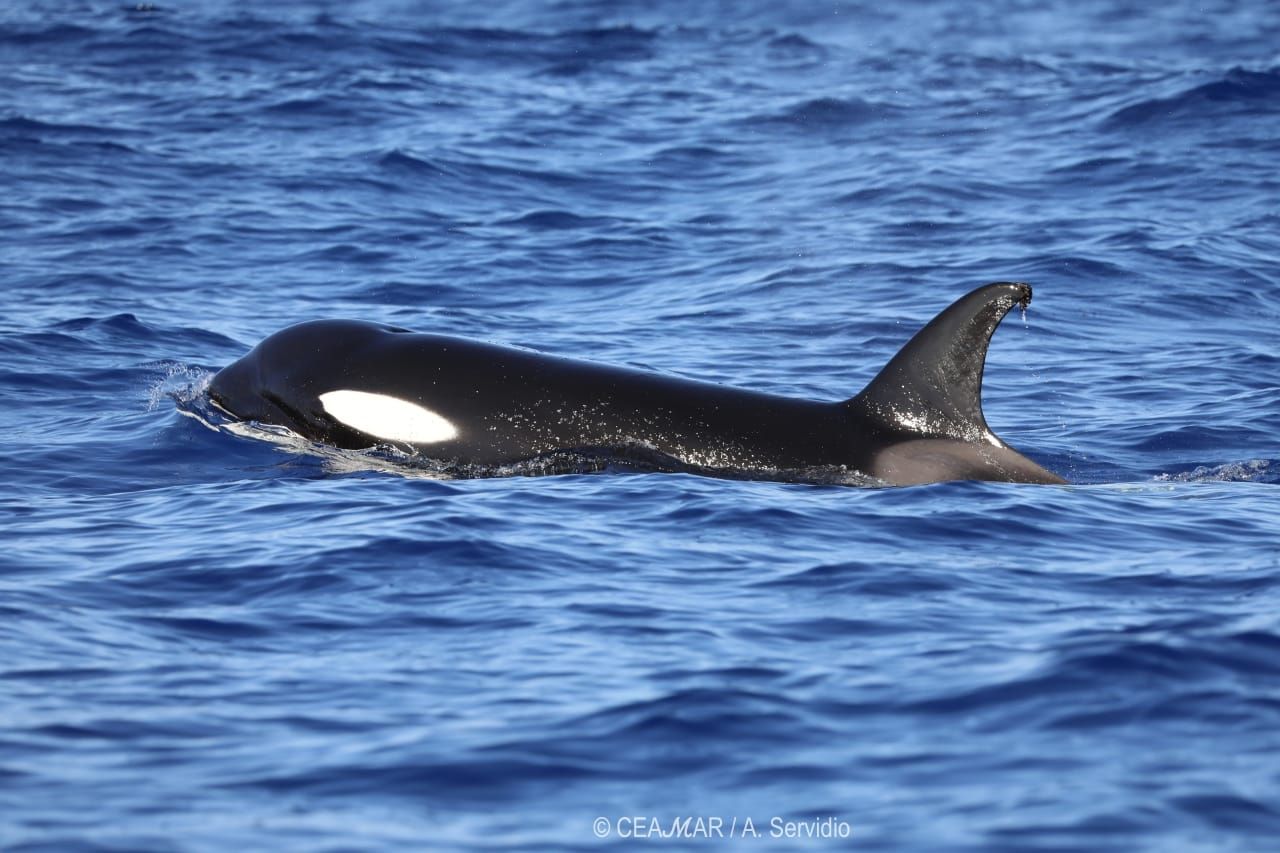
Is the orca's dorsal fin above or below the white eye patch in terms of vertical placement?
above

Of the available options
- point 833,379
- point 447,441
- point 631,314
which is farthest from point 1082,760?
point 631,314

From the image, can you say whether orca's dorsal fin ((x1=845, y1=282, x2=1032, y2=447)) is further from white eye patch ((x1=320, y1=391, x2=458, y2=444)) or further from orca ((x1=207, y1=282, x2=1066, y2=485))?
white eye patch ((x1=320, y1=391, x2=458, y2=444))

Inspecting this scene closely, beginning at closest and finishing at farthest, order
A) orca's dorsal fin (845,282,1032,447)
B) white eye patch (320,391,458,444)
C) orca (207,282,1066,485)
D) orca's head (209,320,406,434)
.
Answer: orca's dorsal fin (845,282,1032,447)
orca (207,282,1066,485)
white eye patch (320,391,458,444)
orca's head (209,320,406,434)

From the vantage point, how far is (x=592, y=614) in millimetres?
8719

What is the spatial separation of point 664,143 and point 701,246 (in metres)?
5.95

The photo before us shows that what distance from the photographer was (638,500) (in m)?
10.9

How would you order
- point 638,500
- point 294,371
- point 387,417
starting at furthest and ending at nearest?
point 294,371 → point 387,417 → point 638,500

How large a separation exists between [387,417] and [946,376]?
3877 mm

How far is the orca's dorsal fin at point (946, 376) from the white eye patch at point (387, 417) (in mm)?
2869

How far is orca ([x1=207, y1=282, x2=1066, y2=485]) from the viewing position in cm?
1114

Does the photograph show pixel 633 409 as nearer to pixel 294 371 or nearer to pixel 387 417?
pixel 387 417

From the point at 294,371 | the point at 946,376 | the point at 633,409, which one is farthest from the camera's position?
the point at 294,371

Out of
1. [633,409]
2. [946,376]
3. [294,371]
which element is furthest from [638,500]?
[294,371]

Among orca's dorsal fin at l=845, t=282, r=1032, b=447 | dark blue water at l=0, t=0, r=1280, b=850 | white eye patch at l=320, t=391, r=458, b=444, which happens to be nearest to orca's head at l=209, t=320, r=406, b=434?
white eye patch at l=320, t=391, r=458, b=444
